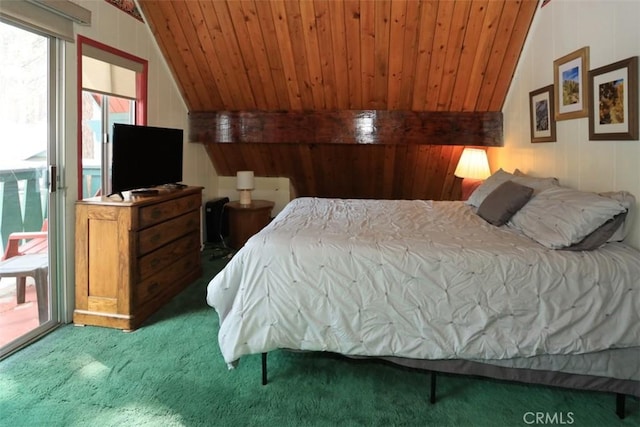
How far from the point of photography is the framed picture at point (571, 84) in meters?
2.51

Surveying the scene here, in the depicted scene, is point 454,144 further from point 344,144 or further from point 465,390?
point 465,390

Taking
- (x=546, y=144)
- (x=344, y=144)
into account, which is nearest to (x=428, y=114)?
(x=344, y=144)

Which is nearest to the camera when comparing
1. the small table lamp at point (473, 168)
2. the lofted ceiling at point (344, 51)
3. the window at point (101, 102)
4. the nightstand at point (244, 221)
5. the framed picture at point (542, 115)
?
the window at point (101, 102)

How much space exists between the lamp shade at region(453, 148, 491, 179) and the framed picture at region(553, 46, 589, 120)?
1.10 metres

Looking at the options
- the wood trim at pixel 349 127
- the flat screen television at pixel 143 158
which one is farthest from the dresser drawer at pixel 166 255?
the wood trim at pixel 349 127

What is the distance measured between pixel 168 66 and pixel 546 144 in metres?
3.36

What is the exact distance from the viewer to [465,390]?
1987 mm

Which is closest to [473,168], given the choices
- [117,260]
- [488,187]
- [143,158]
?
[488,187]

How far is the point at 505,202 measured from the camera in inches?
101

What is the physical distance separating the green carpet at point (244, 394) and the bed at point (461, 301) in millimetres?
158


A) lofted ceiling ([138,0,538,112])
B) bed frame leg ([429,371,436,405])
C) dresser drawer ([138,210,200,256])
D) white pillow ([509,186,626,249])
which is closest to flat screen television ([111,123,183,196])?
dresser drawer ([138,210,200,256])

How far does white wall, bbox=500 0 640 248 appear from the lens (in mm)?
2146

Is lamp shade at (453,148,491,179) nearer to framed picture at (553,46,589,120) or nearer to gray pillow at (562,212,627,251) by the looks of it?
framed picture at (553,46,589,120)

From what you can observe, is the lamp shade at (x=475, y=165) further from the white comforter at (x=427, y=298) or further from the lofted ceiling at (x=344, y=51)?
the white comforter at (x=427, y=298)
